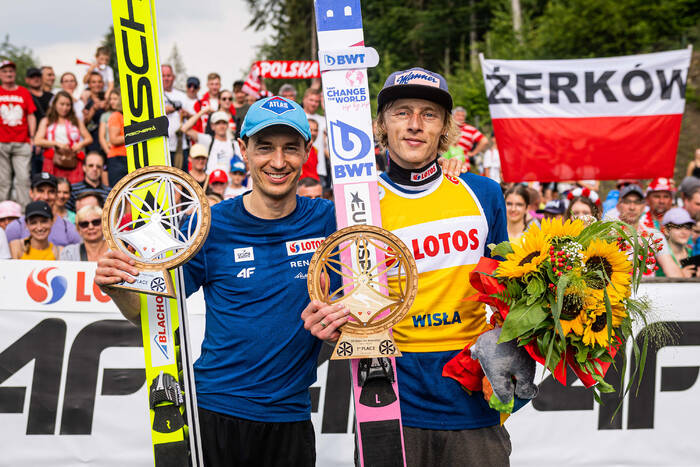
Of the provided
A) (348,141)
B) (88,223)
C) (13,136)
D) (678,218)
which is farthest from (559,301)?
(13,136)

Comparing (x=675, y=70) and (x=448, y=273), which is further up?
(x=675, y=70)

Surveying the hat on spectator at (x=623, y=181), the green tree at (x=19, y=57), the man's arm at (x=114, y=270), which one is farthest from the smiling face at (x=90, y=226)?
the green tree at (x=19, y=57)

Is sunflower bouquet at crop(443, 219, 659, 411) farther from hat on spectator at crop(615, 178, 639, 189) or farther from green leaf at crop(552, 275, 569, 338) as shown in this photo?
hat on spectator at crop(615, 178, 639, 189)

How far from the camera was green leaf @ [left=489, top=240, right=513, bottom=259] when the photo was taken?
8.12 ft

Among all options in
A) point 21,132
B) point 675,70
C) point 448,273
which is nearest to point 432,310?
point 448,273

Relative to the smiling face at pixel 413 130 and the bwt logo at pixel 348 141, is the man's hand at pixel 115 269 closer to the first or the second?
the bwt logo at pixel 348 141

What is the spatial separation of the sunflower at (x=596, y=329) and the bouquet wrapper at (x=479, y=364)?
11 centimetres

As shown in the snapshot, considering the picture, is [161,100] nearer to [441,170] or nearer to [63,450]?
[441,170]

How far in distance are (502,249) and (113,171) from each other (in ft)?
23.5

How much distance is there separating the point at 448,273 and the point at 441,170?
1.40ft

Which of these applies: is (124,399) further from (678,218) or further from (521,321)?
(678,218)

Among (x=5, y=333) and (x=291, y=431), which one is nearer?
(x=291, y=431)

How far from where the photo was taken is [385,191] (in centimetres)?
270

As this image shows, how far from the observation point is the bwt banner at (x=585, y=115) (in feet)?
22.7
